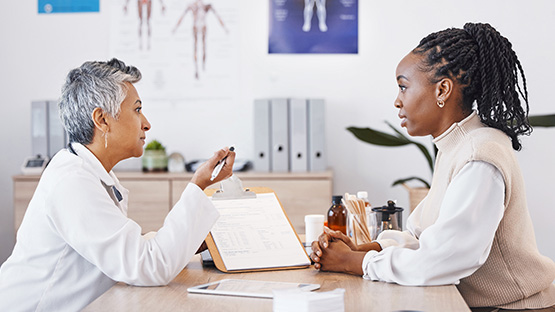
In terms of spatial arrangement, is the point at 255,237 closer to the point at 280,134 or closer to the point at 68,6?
the point at 280,134

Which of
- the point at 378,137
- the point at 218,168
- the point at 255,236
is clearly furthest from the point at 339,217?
the point at 378,137

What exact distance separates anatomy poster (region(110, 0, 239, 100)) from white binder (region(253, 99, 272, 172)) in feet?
1.26

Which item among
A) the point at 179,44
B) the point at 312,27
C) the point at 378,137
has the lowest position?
the point at 378,137

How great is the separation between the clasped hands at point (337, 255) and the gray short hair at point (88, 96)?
0.69 meters

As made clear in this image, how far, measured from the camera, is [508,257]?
153 centimetres

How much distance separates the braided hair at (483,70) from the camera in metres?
1.58

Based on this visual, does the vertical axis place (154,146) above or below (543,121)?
below

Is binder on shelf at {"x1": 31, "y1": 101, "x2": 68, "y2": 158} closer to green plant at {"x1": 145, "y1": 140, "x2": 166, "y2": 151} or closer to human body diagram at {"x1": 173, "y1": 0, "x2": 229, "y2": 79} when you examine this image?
green plant at {"x1": 145, "y1": 140, "x2": 166, "y2": 151}

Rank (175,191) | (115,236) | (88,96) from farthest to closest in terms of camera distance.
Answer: (175,191) → (88,96) → (115,236)

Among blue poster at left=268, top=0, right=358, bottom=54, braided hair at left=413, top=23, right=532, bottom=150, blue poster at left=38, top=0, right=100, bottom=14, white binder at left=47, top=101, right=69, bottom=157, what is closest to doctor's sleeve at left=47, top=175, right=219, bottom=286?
braided hair at left=413, top=23, right=532, bottom=150

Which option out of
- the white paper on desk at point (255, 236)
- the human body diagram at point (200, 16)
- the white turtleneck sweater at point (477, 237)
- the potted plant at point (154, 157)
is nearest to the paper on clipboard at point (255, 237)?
the white paper on desk at point (255, 236)

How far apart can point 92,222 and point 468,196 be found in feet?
2.98

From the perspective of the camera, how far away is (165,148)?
161 inches

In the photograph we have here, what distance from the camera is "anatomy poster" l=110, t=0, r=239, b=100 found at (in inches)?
164
